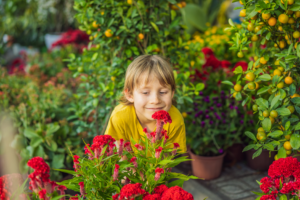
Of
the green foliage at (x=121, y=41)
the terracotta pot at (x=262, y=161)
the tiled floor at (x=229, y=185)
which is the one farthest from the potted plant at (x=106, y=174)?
the terracotta pot at (x=262, y=161)

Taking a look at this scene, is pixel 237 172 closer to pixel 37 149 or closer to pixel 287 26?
pixel 287 26

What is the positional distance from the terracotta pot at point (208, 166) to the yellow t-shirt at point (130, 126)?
684mm

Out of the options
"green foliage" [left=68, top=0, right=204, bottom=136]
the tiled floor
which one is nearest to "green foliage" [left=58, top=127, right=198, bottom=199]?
"green foliage" [left=68, top=0, right=204, bottom=136]

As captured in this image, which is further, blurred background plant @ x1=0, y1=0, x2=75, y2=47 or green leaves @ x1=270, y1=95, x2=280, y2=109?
blurred background plant @ x1=0, y1=0, x2=75, y2=47

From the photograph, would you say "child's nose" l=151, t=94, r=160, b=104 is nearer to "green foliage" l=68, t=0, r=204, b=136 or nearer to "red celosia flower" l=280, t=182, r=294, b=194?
"green foliage" l=68, t=0, r=204, b=136

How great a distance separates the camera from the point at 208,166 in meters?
2.35

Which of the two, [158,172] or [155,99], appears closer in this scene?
[158,172]

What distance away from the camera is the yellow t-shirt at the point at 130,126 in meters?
1.68

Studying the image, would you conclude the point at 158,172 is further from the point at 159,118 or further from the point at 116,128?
the point at 116,128

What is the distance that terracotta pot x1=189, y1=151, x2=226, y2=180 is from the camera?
2.33m

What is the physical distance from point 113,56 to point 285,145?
1470 millimetres

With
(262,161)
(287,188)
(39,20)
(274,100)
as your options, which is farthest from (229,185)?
(39,20)

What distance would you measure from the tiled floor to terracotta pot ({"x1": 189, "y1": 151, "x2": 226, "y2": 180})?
57 mm

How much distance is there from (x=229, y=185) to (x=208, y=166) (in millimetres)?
240
